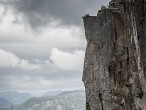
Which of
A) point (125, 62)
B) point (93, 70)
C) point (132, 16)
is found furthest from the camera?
point (93, 70)

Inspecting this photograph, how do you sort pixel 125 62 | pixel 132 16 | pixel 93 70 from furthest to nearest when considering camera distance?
pixel 93 70 < pixel 125 62 < pixel 132 16

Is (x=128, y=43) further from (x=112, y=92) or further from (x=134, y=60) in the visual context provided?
(x=112, y=92)

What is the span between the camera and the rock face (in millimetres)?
47562

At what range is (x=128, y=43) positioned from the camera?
50719 mm

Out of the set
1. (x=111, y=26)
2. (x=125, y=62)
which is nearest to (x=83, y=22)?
(x=111, y=26)

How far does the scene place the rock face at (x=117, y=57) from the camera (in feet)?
156

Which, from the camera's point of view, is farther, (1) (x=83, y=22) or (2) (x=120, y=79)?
(1) (x=83, y=22)

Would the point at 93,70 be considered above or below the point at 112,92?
above

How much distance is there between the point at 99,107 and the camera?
54938 mm

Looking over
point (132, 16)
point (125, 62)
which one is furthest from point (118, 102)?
point (132, 16)

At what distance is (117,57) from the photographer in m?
52.5

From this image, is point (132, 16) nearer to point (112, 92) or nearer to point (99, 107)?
point (112, 92)

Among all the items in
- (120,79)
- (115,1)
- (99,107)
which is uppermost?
(115,1)

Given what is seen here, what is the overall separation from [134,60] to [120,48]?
13.0ft
